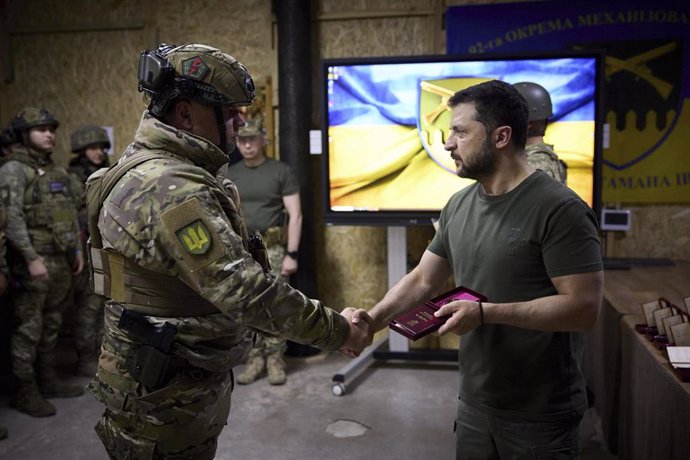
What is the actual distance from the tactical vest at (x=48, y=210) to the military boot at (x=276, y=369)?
1.47m

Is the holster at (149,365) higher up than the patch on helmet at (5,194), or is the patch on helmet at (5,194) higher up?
the patch on helmet at (5,194)

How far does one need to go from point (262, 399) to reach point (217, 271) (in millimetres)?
2616

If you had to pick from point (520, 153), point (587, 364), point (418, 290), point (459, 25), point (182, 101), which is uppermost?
point (459, 25)

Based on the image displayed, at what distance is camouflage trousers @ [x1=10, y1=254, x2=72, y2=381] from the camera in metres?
3.87

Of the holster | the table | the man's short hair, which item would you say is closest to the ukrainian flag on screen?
the table

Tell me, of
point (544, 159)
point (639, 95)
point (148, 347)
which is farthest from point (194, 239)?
point (639, 95)

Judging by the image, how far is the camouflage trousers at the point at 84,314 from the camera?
445 centimetres

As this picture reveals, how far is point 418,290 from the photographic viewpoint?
215cm

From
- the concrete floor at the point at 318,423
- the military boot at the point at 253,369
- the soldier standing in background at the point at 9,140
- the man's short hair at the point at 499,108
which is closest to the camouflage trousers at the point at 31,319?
the concrete floor at the point at 318,423

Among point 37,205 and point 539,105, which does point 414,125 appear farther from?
point 37,205

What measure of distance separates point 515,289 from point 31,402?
3.20 m

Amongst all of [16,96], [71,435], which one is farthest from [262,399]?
[16,96]

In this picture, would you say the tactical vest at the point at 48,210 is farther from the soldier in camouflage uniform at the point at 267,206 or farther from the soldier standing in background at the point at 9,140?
the soldier in camouflage uniform at the point at 267,206

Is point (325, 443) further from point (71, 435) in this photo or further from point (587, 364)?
point (587, 364)
